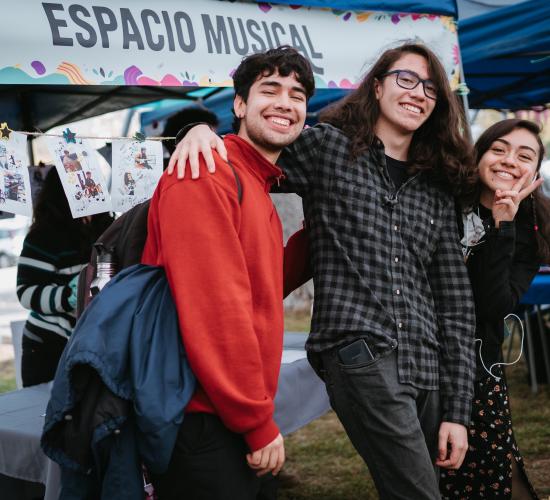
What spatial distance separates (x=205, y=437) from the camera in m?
1.46

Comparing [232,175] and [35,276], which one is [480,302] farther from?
[35,276]

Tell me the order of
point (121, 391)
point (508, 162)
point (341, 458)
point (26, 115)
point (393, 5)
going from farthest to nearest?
point (26, 115)
point (341, 458)
point (393, 5)
point (508, 162)
point (121, 391)

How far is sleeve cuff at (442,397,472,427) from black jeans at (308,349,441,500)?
0.39 feet

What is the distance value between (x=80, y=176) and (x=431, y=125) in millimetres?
1294


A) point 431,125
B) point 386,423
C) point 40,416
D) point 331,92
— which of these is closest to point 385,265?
point 386,423

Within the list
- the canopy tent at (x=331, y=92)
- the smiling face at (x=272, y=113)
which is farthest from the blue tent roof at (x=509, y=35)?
the smiling face at (x=272, y=113)

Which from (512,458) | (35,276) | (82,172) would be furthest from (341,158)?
(35,276)

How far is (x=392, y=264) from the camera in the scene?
182 centimetres

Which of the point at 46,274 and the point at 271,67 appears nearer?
the point at 271,67

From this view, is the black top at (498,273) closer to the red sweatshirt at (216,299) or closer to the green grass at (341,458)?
the red sweatshirt at (216,299)

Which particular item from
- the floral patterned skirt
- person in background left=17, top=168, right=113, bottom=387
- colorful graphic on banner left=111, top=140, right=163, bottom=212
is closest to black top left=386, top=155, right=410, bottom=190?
the floral patterned skirt

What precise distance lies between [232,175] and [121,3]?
1298 mm

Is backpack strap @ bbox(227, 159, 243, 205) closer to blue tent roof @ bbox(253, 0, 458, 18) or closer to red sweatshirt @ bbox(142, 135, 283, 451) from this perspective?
red sweatshirt @ bbox(142, 135, 283, 451)

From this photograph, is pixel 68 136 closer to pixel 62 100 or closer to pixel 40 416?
pixel 40 416
